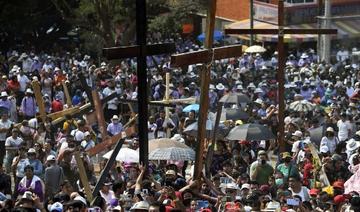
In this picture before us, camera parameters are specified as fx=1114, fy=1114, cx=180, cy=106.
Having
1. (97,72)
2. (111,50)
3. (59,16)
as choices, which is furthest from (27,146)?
(59,16)

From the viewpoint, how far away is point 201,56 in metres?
14.2

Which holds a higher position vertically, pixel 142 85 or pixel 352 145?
pixel 142 85

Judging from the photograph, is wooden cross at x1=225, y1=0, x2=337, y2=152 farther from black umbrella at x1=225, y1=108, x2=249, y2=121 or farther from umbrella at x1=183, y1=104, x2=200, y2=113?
umbrella at x1=183, y1=104, x2=200, y2=113

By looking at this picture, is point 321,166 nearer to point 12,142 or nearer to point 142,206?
point 12,142

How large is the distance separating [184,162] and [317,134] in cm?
364

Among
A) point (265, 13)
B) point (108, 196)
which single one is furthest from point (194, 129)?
point (265, 13)

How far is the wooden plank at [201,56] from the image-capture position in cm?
1363

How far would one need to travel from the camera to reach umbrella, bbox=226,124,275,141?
1984 centimetres

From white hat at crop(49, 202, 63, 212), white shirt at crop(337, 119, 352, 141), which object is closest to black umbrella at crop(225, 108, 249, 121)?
white shirt at crop(337, 119, 352, 141)

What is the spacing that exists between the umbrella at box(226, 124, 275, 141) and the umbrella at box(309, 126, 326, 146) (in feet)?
3.84

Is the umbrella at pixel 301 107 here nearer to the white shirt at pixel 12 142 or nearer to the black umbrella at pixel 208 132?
the black umbrella at pixel 208 132

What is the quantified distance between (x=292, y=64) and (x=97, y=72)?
35.6ft

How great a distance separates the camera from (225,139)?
66.4 ft

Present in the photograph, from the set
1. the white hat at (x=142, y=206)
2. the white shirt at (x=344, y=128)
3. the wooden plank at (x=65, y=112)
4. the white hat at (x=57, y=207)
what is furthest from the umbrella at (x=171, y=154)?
the white shirt at (x=344, y=128)
